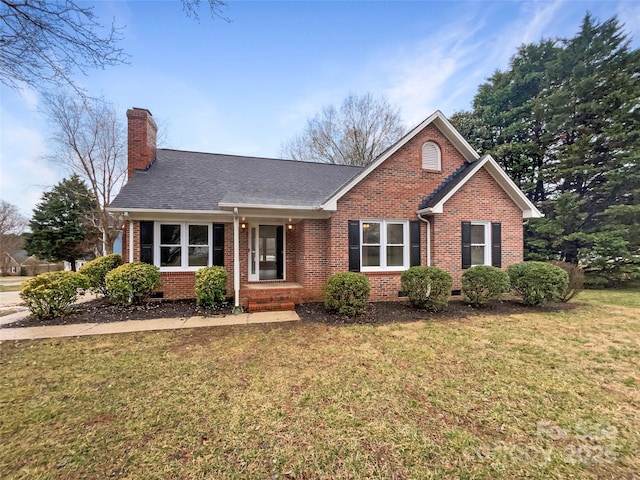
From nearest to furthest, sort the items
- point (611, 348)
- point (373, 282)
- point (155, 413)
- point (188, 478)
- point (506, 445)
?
point (188, 478), point (506, 445), point (155, 413), point (611, 348), point (373, 282)

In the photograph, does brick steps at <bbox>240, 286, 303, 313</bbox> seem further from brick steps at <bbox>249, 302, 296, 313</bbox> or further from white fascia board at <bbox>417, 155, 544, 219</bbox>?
white fascia board at <bbox>417, 155, 544, 219</bbox>

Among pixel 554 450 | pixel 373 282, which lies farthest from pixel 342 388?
pixel 373 282

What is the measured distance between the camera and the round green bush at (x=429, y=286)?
7.52 m

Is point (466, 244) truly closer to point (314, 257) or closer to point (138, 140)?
point (314, 257)

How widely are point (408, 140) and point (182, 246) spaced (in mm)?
8449

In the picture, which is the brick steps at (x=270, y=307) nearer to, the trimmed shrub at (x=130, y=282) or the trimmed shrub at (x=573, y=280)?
the trimmed shrub at (x=130, y=282)

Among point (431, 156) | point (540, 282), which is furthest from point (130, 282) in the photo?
point (540, 282)

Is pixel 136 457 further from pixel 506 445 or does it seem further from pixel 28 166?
pixel 28 166

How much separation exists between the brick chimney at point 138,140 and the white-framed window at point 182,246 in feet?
10.9

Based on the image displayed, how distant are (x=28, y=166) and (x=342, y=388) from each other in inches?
1069

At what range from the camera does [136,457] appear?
2.39m

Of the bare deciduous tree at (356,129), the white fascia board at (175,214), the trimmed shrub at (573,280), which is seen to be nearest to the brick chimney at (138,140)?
the white fascia board at (175,214)

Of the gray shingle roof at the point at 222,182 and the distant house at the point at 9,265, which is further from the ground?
the gray shingle roof at the point at 222,182

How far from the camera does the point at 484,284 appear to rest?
7.92 meters
